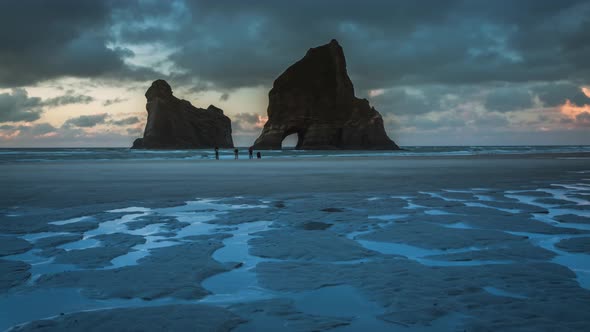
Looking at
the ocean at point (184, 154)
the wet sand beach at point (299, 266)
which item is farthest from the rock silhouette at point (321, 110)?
the wet sand beach at point (299, 266)

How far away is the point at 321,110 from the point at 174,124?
71.0 meters

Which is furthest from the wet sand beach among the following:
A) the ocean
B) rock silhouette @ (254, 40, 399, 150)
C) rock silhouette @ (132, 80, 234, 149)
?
rock silhouette @ (132, 80, 234, 149)

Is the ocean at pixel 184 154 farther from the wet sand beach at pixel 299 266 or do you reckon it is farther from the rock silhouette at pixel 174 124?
the rock silhouette at pixel 174 124

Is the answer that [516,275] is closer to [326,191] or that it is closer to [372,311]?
[372,311]

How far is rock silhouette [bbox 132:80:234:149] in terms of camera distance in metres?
148

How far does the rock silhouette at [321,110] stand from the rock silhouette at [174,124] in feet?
186

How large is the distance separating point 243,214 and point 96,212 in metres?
3.23

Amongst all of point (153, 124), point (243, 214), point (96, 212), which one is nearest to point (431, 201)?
point (243, 214)

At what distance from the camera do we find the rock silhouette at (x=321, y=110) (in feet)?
330

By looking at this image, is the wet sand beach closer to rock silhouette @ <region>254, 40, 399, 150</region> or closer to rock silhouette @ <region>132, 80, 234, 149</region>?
rock silhouette @ <region>254, 40, 399, 150</region>

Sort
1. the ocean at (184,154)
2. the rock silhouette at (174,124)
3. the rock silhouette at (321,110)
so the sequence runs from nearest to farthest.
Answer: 1. the ocean at (184,154)
2. the rock silhouette at (321,110)
3. the rock silhouette at (174,124)

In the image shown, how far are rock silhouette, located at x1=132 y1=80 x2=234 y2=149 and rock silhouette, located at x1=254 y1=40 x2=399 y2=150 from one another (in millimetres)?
56540

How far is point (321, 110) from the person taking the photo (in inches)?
4181

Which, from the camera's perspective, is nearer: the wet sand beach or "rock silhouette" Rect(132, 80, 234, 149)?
the wet sand beach
